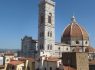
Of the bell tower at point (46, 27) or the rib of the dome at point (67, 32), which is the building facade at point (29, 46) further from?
the rib of the dome at point (67, 32)

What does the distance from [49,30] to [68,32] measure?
5.86 m

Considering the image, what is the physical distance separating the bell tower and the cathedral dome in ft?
15.6

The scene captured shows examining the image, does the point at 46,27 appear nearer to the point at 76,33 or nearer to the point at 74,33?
the point at 74,33

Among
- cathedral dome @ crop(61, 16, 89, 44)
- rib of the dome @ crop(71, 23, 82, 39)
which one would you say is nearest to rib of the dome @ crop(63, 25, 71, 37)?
cathedral dome @ crop(61, 16, 89, 44)

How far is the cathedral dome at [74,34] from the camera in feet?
185

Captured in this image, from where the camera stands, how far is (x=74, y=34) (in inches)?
2224

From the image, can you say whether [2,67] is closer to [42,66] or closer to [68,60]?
[42,66]

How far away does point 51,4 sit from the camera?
5322cm

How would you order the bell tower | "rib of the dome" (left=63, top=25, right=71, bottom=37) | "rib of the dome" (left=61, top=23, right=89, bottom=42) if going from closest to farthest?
1. the bell tower
2. "rib of the dome" (left=61, top=23, right=89, bottom=42)
3. "rib of the dome" (left=63, top=25, right=71, bottom=37)

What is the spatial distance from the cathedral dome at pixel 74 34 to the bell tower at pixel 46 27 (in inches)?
187

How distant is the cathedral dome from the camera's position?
185 ft

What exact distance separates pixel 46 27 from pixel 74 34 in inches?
318

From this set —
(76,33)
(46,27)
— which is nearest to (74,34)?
(76,33)

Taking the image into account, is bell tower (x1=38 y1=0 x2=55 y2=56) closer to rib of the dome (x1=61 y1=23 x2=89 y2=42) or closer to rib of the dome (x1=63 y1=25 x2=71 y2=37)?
rib of the dome (x1=63 y1=25 x2=71 y2=37)
